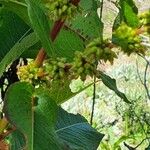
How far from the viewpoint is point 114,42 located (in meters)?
0.61

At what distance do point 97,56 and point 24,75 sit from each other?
0.12 meters

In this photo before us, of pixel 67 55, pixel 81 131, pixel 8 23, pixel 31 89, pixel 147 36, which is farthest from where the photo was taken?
pixel 81 131

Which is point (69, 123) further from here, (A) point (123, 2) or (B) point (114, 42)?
(B) point (114, 42)

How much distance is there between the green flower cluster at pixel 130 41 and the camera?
1.96ft

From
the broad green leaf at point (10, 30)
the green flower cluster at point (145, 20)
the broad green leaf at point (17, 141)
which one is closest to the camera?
the green flower cluster at point (145, 20)

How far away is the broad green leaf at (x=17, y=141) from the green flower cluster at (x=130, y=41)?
0.68 ft

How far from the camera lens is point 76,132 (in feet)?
3.64

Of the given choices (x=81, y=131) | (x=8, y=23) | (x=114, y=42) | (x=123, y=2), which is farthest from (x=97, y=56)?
(x=81, y=131)

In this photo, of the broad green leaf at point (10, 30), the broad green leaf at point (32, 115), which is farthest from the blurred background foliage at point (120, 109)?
the broad green leaf at point (32, 115)

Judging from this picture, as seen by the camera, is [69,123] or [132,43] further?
[69,123]

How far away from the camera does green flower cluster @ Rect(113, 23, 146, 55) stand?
0.60 meters

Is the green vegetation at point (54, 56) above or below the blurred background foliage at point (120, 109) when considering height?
above

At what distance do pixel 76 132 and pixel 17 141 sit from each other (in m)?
0.34

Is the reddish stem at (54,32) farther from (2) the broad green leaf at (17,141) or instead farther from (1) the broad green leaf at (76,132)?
(1) the broad green leaf at (76,132)
